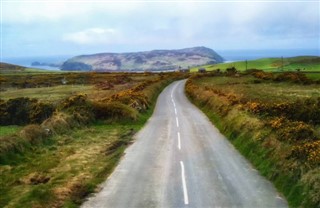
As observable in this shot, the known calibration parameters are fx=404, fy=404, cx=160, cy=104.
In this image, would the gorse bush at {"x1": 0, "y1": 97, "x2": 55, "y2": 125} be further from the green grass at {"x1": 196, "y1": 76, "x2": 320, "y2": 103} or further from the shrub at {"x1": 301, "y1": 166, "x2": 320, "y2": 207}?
the shrub at {"x1": 301, "y1": 166, "x2": 320, "y2": 207}

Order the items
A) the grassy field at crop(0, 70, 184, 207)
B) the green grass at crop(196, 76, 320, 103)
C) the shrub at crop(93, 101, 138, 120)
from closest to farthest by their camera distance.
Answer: the grassy field at crop(0, 70, 184, 207) → the shrub at crop(93, 101, 138, 120) → the green grass at crop(196, 76, 320, 103)

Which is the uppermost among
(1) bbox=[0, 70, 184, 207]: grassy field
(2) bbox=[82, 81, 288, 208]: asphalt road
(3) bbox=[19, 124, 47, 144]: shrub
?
(3) bbox=[19, 124, 47, 144]: shrub

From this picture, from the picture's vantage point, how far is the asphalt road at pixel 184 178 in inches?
563

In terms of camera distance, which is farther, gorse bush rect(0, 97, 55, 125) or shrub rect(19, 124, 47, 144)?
gorse bush rect(0, 97, 55, 125)

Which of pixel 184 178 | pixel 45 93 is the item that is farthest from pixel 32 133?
pixel 45 93

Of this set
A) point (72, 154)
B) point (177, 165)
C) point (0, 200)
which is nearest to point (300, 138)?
point (177, 165)

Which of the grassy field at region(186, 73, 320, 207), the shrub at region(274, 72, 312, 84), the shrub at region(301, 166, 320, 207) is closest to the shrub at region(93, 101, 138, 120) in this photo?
the grassy field at region(186, 73, 320, 207)

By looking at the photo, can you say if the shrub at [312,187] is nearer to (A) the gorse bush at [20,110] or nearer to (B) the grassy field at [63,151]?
(B) the grassy field at [63,151]

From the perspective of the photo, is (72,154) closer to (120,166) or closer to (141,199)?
(120,166)

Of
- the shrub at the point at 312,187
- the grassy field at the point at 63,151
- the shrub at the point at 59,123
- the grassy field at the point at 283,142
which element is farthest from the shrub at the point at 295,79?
the shrub at the point at 312,187

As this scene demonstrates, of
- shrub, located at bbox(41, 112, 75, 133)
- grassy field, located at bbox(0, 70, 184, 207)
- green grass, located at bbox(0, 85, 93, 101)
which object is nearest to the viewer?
grassy field, located at bbox(0, 70, 184, 207)

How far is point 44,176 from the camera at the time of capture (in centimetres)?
1759

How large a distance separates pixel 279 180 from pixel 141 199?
5747 millimetres

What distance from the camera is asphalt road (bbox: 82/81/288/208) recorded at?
1431cm
